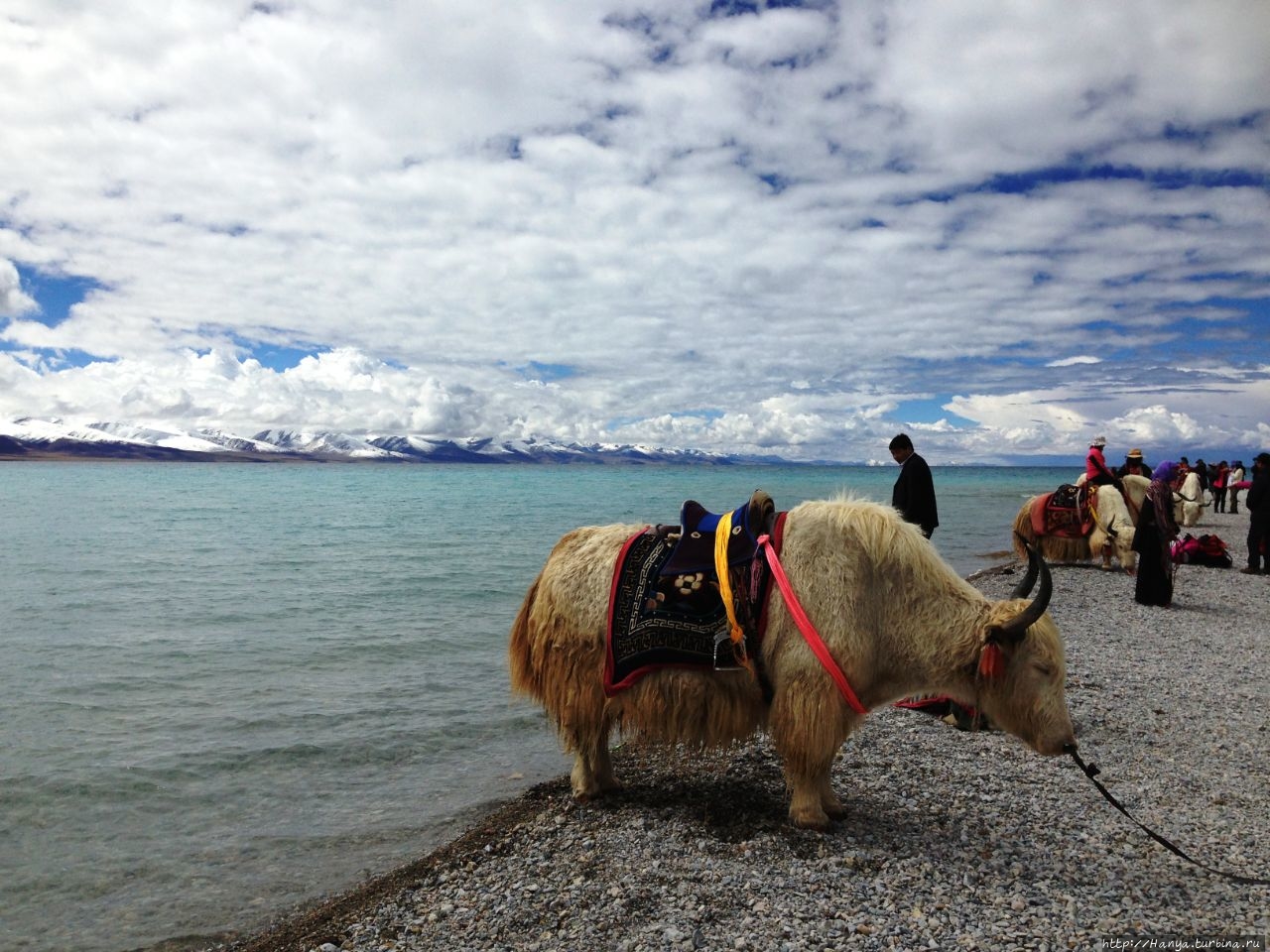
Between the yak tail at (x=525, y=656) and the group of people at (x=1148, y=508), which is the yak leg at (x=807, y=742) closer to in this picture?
the yak tail at (x=525, y=656)

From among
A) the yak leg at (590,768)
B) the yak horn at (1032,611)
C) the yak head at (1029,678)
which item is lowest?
the yak leg at (590,768)

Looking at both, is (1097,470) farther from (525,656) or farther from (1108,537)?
(525,656)

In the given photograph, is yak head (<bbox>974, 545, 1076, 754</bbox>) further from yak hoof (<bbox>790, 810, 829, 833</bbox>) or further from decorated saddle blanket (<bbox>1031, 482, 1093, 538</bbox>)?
decorated saddle blanket (<bbox>1031, 482, 1093, 538</bbox>)

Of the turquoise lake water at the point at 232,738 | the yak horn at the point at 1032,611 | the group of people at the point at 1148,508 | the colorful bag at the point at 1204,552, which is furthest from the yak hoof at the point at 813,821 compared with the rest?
the colorful bag at the point at 1204,552

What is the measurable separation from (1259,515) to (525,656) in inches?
613

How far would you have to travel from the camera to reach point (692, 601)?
3953mm

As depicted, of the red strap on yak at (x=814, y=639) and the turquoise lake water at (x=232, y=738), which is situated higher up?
the red strap on yak at (x=814, y=639)

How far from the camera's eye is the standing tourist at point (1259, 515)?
13633mm

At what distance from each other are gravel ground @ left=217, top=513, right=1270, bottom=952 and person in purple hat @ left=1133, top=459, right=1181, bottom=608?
17.5ft

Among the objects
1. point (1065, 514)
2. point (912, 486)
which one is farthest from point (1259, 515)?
point (912, 486)

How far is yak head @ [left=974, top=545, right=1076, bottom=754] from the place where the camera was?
145 inches

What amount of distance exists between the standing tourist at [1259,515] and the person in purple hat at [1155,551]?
12.3 feet

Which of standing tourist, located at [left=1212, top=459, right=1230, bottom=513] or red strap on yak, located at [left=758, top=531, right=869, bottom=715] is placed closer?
red strap on yak, located at [left=758, top=531, right=869, bottom=715]

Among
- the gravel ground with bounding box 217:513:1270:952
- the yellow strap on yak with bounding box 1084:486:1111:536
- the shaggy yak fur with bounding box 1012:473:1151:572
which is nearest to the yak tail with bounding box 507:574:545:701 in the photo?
the gravel ground with bounding box 217:513:1270:952
